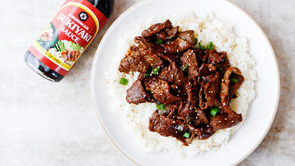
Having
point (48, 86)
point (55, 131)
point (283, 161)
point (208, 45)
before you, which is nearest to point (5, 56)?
point (48, 86)

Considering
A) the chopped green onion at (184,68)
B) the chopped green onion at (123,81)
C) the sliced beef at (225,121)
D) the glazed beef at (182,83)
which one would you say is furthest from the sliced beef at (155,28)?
the sliced beef at (225,121)

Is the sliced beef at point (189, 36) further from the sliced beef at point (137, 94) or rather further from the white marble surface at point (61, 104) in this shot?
the white marble surface at point (61, 104)

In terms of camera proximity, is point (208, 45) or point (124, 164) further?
point (124, 164)

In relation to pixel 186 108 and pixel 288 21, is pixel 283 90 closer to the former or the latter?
pixel 288 21

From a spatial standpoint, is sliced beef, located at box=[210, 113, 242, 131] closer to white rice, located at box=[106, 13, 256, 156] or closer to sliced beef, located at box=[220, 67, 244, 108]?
sliced beef, located at box=[220, 67, 244, 108]

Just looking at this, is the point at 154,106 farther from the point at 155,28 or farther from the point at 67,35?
the point at 67,35

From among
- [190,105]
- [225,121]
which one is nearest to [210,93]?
[190,105]

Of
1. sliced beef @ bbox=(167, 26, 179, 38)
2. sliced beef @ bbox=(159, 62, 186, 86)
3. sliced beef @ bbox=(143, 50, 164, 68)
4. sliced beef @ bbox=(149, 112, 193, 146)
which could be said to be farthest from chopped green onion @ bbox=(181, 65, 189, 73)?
sliced beef @ bbox=(149, 112, 193, 146)

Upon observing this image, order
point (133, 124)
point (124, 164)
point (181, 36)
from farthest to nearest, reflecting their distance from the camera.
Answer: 1. point (124, 164)
2. point (133, 124)
3. point (181, 36)
